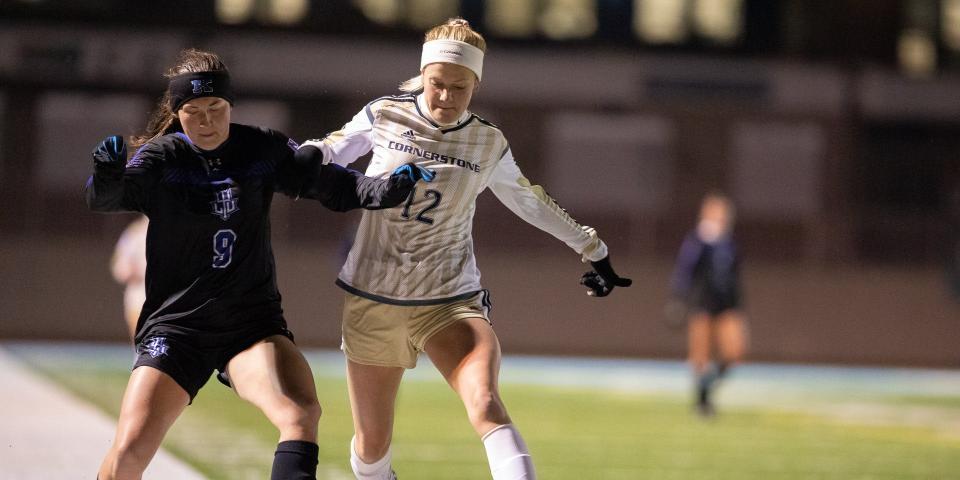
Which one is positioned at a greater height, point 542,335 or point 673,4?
point 673,4

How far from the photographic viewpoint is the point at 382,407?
5.06 meters

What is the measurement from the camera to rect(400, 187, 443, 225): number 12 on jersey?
4809 mm

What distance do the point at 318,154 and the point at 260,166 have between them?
0.26 m

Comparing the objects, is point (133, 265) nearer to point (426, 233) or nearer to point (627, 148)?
point (426, 233)

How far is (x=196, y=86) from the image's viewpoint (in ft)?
14.3

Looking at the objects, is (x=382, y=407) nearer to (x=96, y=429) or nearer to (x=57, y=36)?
(x=96, y=429)

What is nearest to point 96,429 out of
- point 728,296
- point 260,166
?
point 260,166

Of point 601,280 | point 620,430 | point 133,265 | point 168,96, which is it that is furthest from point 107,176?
point 620,430

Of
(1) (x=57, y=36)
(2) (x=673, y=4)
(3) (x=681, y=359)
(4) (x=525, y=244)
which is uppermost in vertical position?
(2) (x=673, y=4)

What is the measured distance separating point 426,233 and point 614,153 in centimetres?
1527

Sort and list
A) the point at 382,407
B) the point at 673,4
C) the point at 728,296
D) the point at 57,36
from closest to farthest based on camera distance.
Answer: the point at 382,407
the point at 728,296
the point at 57,36
the point at 673,4

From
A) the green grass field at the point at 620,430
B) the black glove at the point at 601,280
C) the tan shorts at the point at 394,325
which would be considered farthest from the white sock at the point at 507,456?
the green grass field at the point at 620,430

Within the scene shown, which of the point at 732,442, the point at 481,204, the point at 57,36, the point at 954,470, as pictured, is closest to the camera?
the point at 954,470

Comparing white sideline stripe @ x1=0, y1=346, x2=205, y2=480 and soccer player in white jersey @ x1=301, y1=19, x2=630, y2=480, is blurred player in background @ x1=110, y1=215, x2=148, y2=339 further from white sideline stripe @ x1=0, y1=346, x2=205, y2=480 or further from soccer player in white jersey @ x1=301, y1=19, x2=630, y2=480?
soccer player in white jersey @ x1=301, y1=19, x2=630, y2=480
